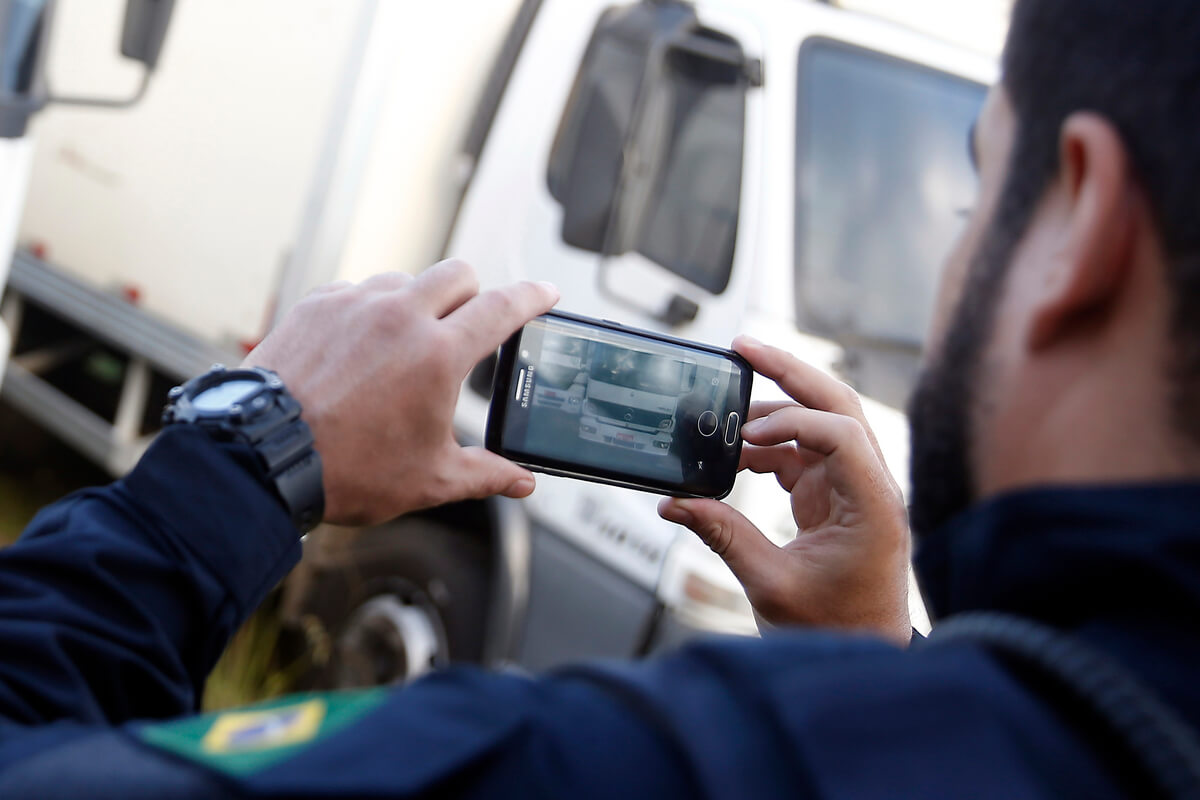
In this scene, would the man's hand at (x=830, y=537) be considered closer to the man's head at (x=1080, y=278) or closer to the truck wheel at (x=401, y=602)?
the man's head at (x=1080, y=278)

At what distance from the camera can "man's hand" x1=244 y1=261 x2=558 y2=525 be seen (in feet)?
4.06

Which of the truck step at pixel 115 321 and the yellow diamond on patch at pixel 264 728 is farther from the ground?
the yellow diamond on patch at pixel 264 728

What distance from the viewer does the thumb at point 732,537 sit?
1476 mm

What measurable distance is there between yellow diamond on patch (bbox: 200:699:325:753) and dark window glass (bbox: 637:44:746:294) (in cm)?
241

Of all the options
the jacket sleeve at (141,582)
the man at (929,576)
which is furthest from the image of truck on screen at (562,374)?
the jacket sleeve at (141,582)

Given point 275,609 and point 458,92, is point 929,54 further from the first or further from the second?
point 275,609

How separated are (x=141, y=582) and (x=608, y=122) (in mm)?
2529

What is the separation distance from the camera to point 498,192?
11.6 ft

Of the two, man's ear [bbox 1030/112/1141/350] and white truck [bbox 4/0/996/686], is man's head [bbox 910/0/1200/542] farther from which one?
white truck [bbox 4/0/996/686]

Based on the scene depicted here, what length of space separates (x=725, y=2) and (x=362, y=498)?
243cm

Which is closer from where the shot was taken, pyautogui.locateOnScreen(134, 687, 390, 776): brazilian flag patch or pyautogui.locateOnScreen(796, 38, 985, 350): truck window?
pyautogui.locateOnScreen(134, 687, 390, 776): brazilian flag patch

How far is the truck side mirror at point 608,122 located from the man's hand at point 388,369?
1.85 m

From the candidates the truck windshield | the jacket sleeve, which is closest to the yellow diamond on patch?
the jacket sleeve

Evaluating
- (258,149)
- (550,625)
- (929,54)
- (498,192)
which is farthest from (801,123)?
(258,149)
